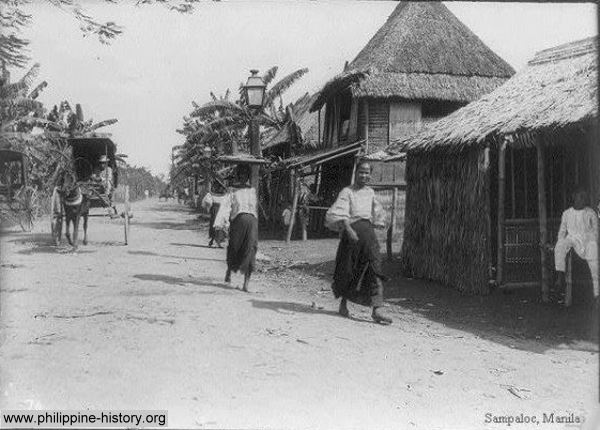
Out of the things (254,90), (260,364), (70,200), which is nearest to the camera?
(260,364)

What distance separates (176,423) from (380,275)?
3238 millimetres

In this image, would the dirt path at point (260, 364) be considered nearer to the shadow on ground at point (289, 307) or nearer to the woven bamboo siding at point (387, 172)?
the shadow on ground at point (289, 307)

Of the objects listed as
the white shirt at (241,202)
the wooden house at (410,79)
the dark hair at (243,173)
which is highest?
the wooden house at (410,79)

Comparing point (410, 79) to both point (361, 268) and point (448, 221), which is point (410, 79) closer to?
point (448, 221)

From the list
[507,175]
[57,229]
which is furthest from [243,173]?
[57,229]

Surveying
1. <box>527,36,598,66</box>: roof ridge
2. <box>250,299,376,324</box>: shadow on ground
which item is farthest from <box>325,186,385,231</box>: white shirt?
<box>527,36,598,66</box>: roof ridge

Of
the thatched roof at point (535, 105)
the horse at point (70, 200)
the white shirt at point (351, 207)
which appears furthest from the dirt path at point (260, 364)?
the horse at point (70, 200)

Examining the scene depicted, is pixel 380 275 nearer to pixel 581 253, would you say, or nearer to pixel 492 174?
pixel 581 253

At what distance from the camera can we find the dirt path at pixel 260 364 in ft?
12.2

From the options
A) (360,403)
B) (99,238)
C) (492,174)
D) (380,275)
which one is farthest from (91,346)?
(99,238)

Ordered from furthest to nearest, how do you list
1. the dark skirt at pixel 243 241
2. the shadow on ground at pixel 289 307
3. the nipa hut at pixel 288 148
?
the nipa hut at pixel 288 148 → the dark skirt at pixel 243 241 → the shadow on ground at pixel 289 307

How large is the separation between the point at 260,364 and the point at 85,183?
28.3 ft

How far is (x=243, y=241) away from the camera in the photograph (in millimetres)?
7609

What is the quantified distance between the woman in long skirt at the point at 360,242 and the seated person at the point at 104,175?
25.1 feet
